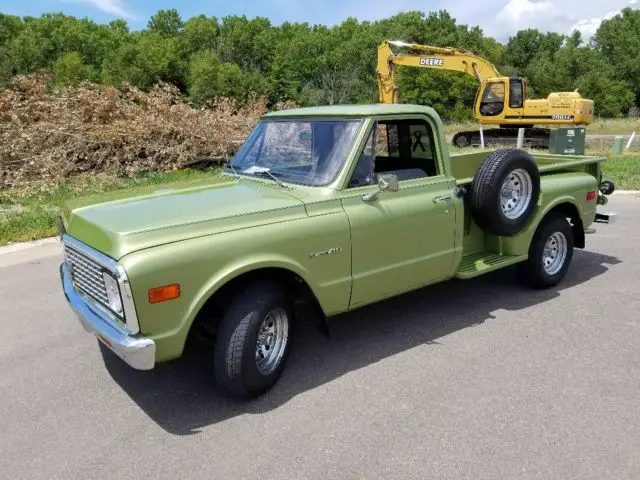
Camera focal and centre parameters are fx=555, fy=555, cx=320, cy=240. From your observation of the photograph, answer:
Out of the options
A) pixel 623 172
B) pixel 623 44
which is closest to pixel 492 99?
pixel 623 172

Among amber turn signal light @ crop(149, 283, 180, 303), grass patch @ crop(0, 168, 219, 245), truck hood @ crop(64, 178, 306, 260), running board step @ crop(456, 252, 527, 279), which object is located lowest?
running board step @ crop(456, 252, 527, 279)

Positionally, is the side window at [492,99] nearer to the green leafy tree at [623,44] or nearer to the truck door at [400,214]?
the truck door at [400,214]

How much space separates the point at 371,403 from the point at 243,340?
3.16 ft

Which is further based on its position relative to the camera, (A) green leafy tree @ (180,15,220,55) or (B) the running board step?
(A) green leafy tree @ (180,15,220,55)

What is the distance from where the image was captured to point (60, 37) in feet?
219

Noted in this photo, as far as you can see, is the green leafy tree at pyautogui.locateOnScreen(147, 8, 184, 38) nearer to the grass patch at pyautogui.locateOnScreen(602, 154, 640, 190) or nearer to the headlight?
the grass patch at pyautogui.locateOnScreen(602, 154, 640, 190)

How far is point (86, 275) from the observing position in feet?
12.3

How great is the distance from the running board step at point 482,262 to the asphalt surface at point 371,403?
46cm

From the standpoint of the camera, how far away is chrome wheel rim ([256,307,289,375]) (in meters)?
3.85

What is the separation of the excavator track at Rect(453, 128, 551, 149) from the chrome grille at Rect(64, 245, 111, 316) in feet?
70.1

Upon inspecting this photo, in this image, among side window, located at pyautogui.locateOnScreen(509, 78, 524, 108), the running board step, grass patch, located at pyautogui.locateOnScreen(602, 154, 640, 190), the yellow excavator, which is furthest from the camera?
side window, located at pyautogui.locateOnScreen(509, 78, 524, 108)

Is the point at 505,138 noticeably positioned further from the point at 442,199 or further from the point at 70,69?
the point at 70,69

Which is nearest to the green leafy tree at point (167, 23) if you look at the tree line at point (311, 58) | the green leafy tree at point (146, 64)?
the tree line at point (311, 58)

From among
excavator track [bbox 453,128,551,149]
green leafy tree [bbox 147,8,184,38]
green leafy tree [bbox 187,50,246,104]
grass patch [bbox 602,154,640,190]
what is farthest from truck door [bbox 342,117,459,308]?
green leafy tree [bbox 147,8,184,38]
